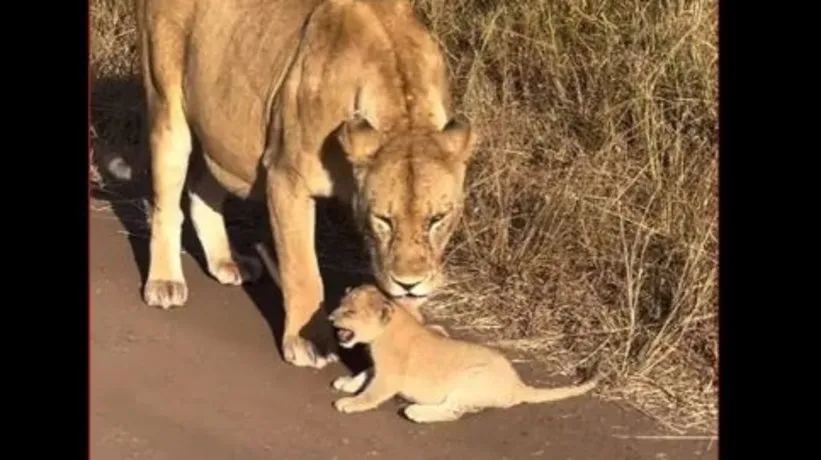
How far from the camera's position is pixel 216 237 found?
663 centimetres

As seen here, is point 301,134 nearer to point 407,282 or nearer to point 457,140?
point 457,140

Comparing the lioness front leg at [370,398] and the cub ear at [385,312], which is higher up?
the cub ear at [385,312]

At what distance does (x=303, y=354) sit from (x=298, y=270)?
0.92ft

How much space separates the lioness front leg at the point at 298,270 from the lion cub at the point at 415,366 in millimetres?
390

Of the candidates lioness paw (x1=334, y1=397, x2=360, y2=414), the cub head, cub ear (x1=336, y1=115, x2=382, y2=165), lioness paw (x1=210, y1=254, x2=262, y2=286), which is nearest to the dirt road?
lioness paw (x1=334, y1=397, x2=360, y2=414)

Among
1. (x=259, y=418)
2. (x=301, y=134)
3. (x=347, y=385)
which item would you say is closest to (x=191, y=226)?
(x=301, y=134)

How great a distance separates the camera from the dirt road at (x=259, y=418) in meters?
5.05

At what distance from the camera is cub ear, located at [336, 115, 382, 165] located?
17.1ft

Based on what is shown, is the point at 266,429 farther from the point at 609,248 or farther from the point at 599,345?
the point at 609,248

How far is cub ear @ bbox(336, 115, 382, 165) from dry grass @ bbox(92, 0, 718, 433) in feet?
3.35

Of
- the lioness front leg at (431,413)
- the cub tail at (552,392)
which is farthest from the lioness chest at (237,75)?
the cub tail at (552,392)

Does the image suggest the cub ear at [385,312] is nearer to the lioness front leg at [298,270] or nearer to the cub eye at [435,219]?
the cub eye at [435,219]
